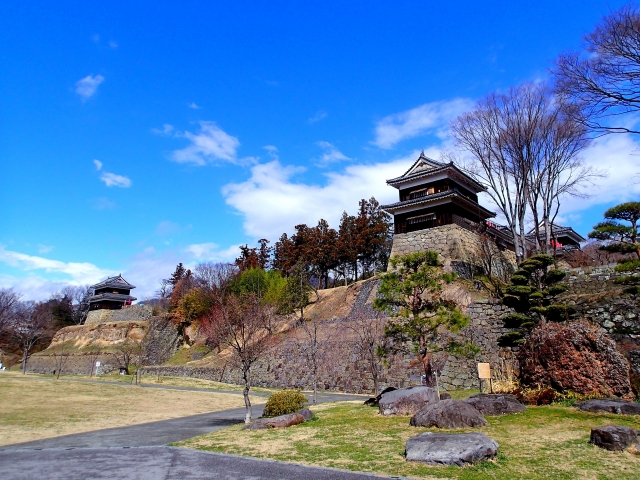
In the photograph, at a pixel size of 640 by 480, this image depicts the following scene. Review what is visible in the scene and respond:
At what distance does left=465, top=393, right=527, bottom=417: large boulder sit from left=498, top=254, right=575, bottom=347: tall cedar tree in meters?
5.16

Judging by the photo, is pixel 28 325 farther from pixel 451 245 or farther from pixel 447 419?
pixel 447 419

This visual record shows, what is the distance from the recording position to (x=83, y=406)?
1631 cm

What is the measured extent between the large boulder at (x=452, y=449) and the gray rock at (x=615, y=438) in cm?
183

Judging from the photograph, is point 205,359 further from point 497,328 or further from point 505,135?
point 505,135

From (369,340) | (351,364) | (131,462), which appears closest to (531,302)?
(369,340)

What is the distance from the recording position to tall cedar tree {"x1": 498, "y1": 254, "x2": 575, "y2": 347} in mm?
15484


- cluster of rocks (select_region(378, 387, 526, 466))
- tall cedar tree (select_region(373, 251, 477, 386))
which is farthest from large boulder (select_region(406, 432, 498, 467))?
tall cedar tree (select_region(373, 251, 477, 386))

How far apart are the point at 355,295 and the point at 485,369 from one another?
68.7ft

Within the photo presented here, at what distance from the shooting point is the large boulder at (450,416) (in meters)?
8.97

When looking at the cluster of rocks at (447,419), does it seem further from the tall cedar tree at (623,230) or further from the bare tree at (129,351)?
the bare tree at (129,351)

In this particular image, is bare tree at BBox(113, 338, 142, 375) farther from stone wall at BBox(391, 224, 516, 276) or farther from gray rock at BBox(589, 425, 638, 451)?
gray rock at BBox(589, 425, 638, 451)

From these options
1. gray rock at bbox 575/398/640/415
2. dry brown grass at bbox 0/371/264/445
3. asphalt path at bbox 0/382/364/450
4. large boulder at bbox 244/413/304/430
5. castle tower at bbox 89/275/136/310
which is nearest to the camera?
gray rock at bbox 575/398/640/415

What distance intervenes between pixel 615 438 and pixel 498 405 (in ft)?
12.3

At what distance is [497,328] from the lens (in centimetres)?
2123
